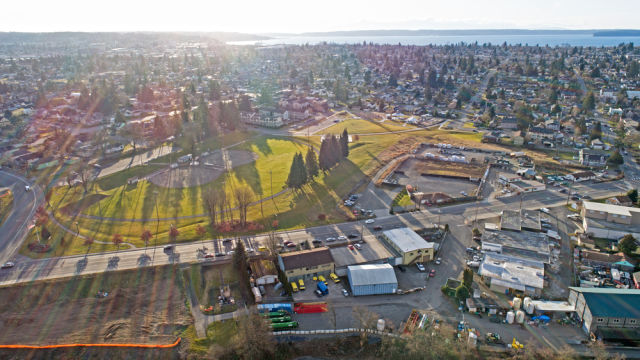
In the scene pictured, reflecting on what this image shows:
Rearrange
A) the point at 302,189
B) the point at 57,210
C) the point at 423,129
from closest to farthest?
the point at 57,210 < the point at 302,189 < the point at 423,129

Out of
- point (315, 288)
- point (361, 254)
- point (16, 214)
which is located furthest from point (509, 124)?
point (16, 214)

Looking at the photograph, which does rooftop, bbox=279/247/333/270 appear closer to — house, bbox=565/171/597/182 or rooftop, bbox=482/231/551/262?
rooftop, bbox=482/231/551/262

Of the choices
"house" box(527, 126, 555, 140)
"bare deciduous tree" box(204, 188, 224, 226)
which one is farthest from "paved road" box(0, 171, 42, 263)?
"house" box(527, 126, 555, 140)

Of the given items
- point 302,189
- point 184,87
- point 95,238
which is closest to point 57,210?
point 95,238

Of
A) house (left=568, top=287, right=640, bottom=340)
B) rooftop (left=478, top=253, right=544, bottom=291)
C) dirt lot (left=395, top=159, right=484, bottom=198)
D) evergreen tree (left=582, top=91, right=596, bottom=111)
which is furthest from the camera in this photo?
evergreen tree (left=582, top=91, right=596, bottom=111)

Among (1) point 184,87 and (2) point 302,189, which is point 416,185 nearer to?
(2) point 302,189
